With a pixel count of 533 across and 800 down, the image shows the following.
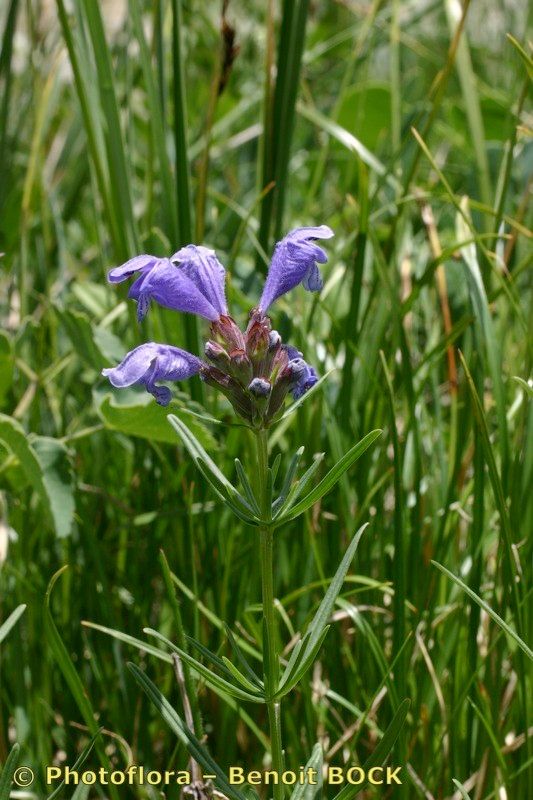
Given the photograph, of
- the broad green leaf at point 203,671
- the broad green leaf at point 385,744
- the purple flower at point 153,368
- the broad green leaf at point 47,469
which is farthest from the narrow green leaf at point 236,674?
the broad green leaf at point 47,469

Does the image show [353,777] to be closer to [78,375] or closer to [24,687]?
[24,687]

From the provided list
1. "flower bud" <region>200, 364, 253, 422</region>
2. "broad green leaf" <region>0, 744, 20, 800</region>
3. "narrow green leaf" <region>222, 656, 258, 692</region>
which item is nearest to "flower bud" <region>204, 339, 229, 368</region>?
"flower bud" <region>200, 364, 253, 422</region>

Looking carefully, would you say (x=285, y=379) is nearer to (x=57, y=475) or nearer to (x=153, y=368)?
(x=153, y=368)

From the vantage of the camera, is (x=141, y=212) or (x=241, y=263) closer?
(x=241, y=263)

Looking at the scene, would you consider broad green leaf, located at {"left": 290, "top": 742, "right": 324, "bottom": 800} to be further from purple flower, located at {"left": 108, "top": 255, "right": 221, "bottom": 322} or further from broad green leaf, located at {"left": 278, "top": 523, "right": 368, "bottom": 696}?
purple flower, located at {"left": 108, "top": 255, "right": 221, "bottom": 322}

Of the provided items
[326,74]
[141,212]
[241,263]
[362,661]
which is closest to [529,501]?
[362,661]

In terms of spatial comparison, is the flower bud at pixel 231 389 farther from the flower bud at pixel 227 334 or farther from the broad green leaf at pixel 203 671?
the broad green leaf at pixel 203 671

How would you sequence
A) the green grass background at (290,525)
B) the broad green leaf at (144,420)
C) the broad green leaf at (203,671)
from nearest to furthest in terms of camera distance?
the broad green leaf at (203,671) → the green grass background at (290,525) → the broad green leaf at (144,420)
